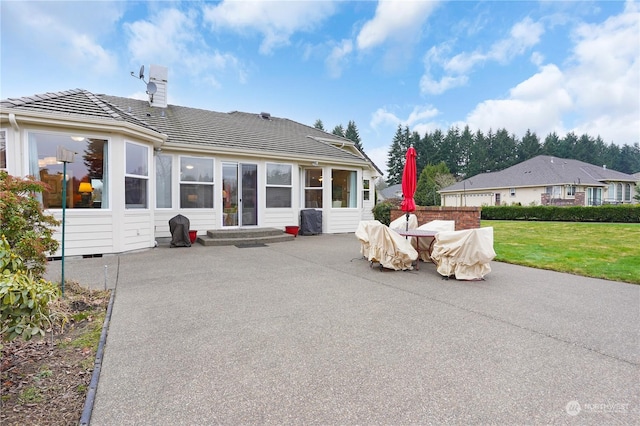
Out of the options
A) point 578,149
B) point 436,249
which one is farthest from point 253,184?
point 578,149

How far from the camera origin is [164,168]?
933 cm

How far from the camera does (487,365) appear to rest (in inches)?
98.1

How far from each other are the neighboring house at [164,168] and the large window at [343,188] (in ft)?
0.14

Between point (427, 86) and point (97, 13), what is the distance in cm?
1867

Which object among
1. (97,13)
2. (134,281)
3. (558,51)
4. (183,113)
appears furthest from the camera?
(558,51)

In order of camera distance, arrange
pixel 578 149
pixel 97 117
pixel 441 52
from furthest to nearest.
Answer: pixel 578 149 → pixel 441 52 → pixel 97 117

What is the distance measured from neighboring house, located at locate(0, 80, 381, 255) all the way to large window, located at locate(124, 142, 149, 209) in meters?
0.03

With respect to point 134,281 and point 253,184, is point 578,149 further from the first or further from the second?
point 134,281

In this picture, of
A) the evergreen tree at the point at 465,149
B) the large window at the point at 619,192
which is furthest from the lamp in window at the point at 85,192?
the evergreen tree at the point at 465,149

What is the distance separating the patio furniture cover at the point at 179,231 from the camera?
28.2 ft

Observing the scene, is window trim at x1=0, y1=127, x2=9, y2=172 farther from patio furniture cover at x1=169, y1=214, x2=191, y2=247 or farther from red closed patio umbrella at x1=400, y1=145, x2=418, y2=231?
red closed patio umbrella at x1=400, y1=145, x2=418, y2=231

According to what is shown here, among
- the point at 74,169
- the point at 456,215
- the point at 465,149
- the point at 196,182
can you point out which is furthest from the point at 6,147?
the point at 465,149

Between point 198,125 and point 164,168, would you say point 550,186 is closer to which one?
point 198,125

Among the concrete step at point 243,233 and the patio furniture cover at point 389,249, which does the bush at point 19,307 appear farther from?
the concrete step at point 243,233
